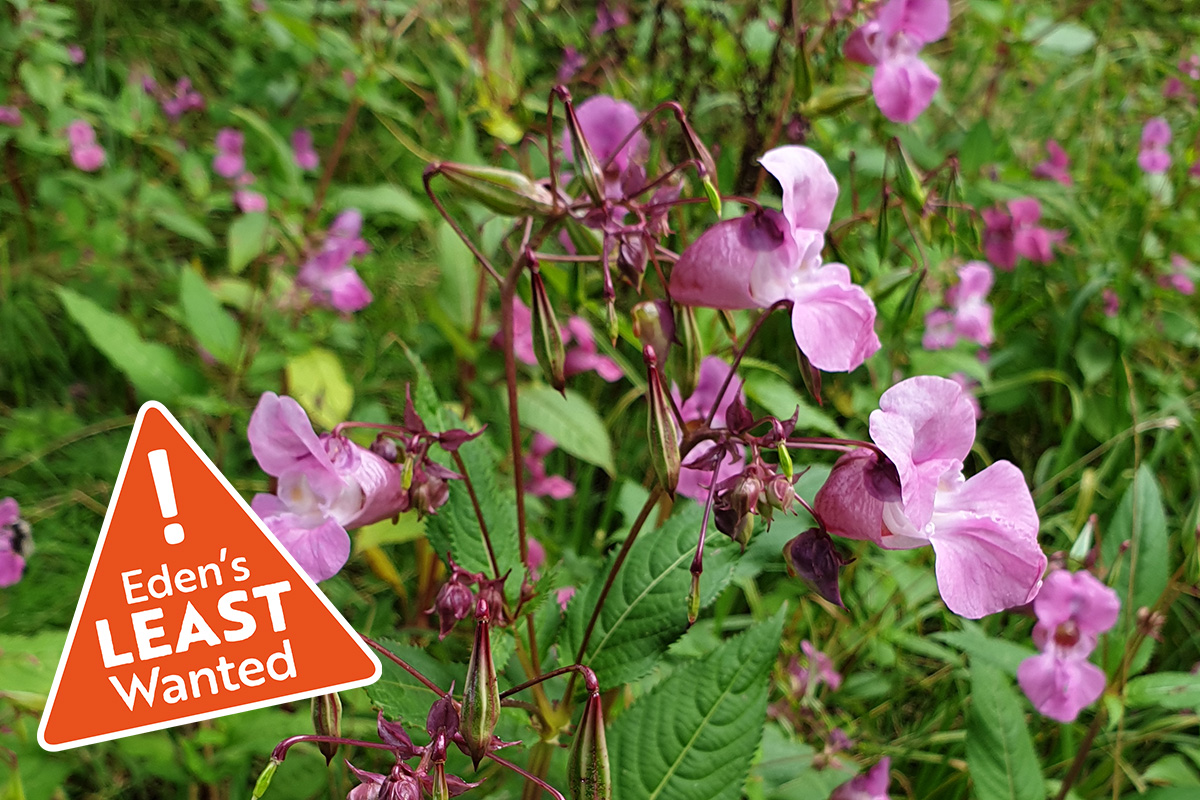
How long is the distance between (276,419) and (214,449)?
1.39 metres

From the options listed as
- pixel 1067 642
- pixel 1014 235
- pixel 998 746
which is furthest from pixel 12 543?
pixel 1014 235

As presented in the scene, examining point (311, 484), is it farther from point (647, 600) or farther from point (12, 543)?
point (12, 543)

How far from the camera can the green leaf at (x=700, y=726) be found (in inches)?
33.9

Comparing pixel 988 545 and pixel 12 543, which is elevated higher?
pixel 988 545

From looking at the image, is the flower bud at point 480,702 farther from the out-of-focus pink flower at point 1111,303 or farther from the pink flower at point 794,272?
the out-of-focus pink flower at point 1111,303

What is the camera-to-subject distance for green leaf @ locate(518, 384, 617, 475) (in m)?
1.49

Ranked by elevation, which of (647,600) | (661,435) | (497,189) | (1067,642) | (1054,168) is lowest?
(1067,642)

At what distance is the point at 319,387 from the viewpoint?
1.69 meters

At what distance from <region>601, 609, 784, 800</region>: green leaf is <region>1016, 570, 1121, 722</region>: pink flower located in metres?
0.61

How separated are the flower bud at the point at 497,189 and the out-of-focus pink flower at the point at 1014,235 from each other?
190cm

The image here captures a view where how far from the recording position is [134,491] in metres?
0.68

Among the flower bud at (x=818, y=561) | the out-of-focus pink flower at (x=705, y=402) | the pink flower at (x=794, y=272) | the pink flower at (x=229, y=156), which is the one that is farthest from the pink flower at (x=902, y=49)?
the pink flower at (x=229, y=156)

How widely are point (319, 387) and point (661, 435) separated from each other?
1.14m

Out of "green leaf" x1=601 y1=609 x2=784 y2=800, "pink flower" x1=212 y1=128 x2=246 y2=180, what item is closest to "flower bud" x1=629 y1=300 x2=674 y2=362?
"green leaf" x1=601 y1=609 x2=784 y2=800
